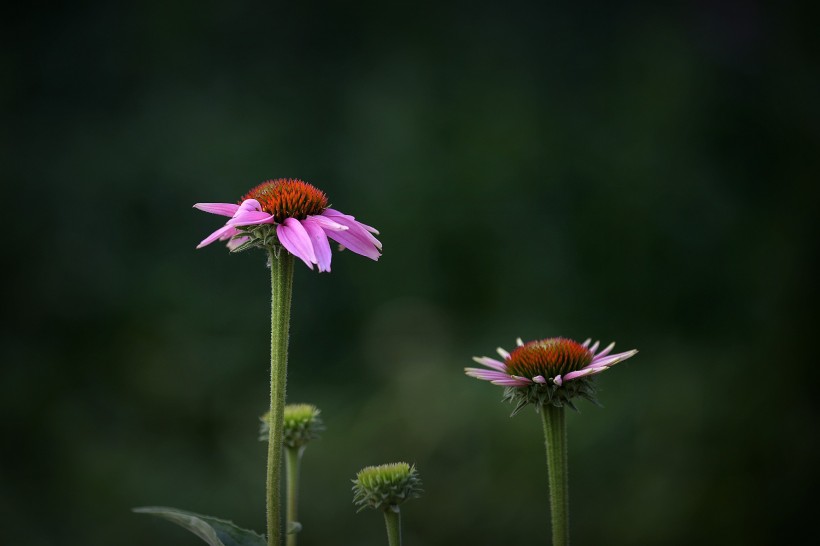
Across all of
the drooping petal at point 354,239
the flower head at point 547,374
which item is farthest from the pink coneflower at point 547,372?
the drooping petal at point 354,239

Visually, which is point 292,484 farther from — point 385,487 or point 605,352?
point 605,352

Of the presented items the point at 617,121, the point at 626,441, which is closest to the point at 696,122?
the point at 617,121

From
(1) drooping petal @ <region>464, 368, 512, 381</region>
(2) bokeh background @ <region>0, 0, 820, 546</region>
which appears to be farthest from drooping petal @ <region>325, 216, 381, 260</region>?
(2) bokeh background @ <region>0, 0, 820, 546</region>

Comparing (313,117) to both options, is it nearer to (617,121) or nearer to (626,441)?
(617,121)

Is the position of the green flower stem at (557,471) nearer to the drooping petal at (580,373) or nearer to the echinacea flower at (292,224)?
the drooping petal at (580,373)

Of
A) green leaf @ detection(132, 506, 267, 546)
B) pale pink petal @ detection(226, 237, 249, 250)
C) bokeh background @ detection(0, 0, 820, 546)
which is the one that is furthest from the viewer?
bokeh background @ detection(0, 0, 820, 546)

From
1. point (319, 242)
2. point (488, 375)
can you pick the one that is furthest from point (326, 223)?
point (488, 375)

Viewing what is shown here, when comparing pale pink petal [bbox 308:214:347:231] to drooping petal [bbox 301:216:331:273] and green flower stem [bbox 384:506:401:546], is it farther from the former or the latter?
green flower stem [bbox 384:506:401:546]
